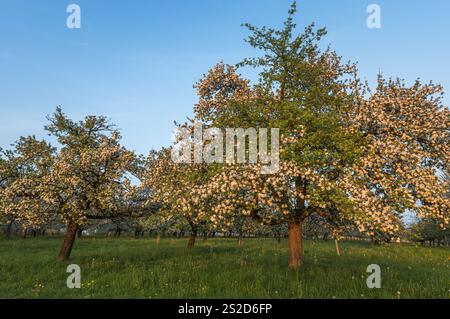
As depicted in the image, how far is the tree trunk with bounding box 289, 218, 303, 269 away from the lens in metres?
17.0

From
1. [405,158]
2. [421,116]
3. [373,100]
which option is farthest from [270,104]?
[421,116]

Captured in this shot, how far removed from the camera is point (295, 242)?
17188 mm

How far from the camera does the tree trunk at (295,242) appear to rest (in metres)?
17.0

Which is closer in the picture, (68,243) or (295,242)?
(295,242)

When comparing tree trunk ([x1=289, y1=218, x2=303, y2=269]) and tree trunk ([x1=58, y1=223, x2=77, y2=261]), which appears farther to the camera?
tree trunk ([x1=58, y1=223, x2=77, y2=261])

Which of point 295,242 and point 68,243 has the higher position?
point 295,242

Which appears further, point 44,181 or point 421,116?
point 44,181

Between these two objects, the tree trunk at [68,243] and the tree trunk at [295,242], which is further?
the tree trunk at [68,243]
